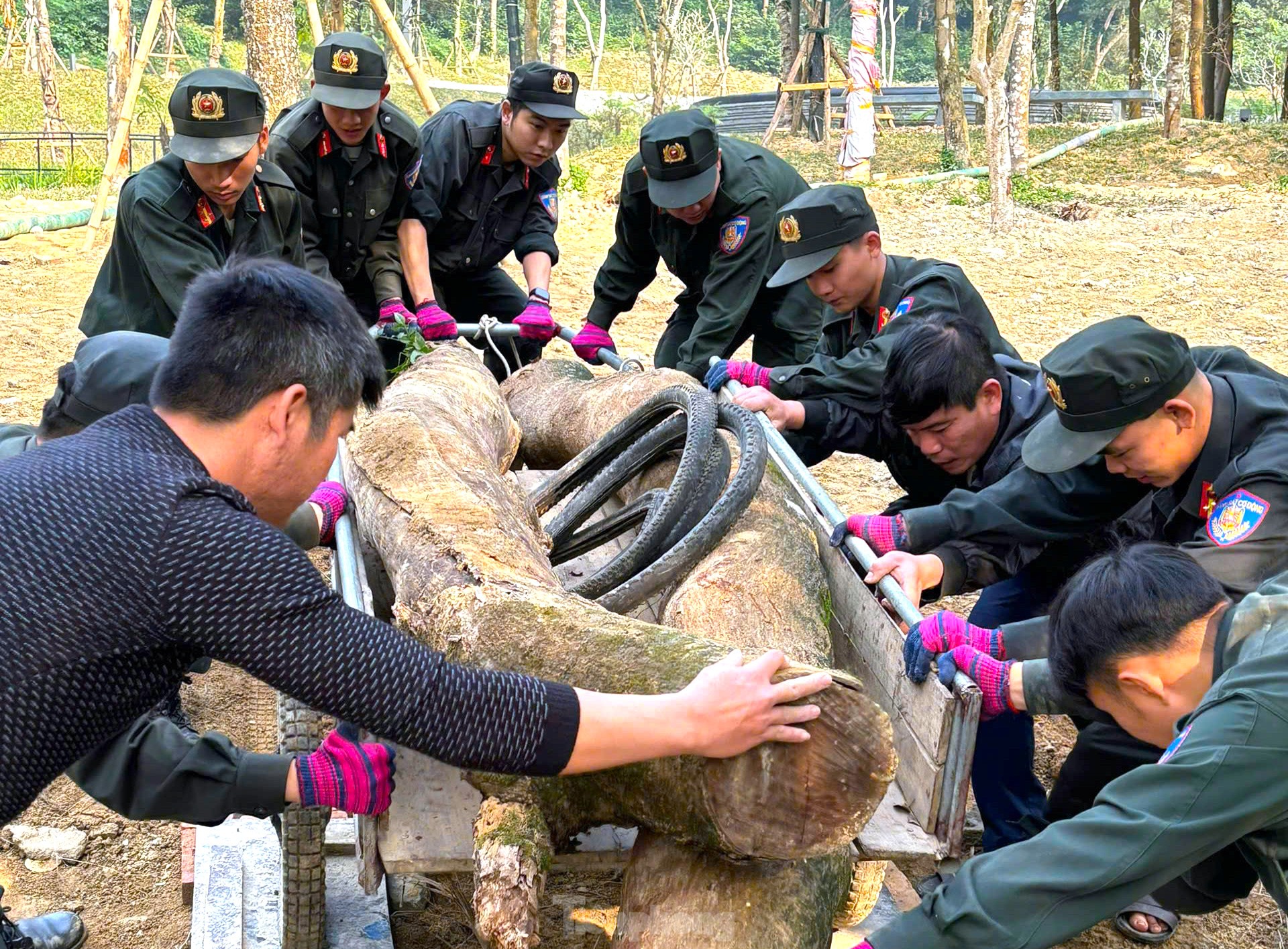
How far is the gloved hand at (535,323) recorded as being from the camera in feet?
16.3

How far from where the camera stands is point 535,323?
195 inches

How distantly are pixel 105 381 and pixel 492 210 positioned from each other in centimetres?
306

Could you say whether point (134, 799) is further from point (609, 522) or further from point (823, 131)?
point (823, 131)

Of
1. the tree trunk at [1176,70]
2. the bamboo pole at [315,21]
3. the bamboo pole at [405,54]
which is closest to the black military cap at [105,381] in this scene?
the bamboo pole at [405,54]

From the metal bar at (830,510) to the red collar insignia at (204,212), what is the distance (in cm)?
185

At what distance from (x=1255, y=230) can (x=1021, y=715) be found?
30.5 ft

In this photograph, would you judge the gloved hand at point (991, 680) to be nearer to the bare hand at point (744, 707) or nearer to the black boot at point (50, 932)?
the bare hand at point (744, 707)

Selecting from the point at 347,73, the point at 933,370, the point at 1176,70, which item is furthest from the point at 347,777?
the point at 1176,70

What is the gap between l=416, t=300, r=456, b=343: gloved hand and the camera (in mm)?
4703

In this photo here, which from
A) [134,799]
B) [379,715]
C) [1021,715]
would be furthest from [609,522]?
[379,715]

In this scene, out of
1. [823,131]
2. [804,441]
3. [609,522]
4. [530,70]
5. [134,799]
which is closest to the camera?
[134,799]

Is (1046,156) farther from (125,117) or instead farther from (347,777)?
(347,777)

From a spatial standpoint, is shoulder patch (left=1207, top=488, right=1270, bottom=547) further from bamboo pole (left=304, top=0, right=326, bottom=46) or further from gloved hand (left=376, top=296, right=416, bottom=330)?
bamboo pole (left=304, top=0, right=326, bottom=46)

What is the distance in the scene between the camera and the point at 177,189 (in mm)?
4039
